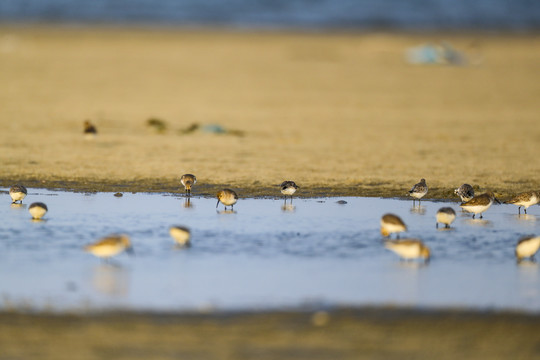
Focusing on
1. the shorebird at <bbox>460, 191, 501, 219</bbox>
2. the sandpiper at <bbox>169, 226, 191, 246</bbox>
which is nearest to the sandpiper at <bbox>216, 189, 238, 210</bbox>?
the sandpiper at <bbox>169, 226, 191, 246</bbox>

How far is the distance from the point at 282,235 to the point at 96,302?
3321mm

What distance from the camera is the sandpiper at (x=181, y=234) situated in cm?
1019

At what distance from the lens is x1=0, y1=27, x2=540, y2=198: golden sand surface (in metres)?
15.6

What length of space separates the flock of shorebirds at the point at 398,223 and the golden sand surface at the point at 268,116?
3.48ft

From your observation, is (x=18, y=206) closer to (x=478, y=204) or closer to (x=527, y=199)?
(x=478, y=204)

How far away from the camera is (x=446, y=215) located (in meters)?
11.3

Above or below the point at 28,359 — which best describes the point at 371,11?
above

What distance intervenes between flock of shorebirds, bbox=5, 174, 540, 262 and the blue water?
50.8 meters

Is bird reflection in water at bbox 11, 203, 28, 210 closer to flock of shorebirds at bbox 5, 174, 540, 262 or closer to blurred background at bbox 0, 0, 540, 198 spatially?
flock of shorebirds at bbox 5, 174, 540, 262

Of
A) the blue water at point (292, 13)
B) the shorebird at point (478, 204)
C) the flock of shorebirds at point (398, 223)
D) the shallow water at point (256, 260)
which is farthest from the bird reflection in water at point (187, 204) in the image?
the blue water at point (292, 13)

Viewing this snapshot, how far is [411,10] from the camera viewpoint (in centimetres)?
7612

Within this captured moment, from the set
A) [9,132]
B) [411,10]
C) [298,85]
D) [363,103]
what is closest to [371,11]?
[411,10]

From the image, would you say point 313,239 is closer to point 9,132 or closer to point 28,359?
point 28,359

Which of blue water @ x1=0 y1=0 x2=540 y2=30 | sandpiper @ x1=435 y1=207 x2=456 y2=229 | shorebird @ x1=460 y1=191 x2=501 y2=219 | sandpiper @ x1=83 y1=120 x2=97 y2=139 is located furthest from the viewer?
blue water @ x1=0 y1=0 x2=540 y2=30
